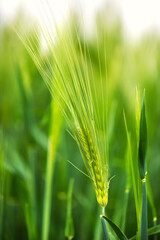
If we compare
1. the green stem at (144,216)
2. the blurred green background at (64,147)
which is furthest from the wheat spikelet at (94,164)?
the blurred green background at (64,147)

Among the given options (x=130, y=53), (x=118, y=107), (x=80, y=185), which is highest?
(x=130, y=53)

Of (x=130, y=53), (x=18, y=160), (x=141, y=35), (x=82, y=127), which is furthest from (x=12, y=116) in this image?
(x=82, y=127)

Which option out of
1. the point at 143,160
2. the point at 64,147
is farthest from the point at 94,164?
the point at 64,147

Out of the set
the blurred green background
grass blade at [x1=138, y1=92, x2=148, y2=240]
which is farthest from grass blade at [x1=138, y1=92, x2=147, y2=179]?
the blurred green background

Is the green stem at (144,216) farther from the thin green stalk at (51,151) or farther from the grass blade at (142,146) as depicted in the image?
the thin green stalk at (51,151)

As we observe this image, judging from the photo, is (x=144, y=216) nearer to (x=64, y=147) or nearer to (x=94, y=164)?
(x=94, y=164)

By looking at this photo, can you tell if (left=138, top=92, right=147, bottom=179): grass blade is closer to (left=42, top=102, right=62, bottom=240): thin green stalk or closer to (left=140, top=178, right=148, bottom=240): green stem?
(left=140, top=178, right=148, bottom=240): green stem

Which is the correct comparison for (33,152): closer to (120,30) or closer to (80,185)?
(80,185)

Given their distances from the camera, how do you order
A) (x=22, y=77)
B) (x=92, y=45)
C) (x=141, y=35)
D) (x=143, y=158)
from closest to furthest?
(x=143, y=158) < (x=22, y=77) < (x=92, y=45) < (x=141, y=35)
